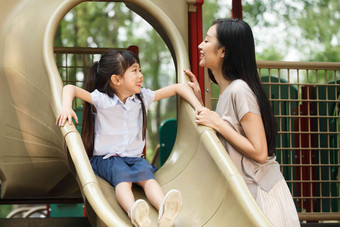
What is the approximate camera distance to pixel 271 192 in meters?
3.02

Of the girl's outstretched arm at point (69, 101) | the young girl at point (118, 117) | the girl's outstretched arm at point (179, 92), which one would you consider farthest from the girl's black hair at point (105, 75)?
the girl's outstretched arm at point (179, 92)

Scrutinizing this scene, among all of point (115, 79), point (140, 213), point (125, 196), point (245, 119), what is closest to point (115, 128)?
point (115, 79)

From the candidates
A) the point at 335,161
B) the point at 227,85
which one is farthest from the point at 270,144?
the point at 335,161

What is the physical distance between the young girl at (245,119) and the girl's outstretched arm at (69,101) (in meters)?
0.68

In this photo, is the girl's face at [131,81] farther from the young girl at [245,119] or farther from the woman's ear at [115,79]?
the young girl at [245,119]

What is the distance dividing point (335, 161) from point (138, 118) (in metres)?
2.05

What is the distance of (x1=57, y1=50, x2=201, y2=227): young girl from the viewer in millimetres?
3297

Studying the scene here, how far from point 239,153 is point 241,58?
21.0 inches

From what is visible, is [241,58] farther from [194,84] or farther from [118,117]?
[118,117]

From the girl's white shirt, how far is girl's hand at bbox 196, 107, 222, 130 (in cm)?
43

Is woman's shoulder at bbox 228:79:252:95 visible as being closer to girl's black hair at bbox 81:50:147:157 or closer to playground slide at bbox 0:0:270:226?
playground slide at bbox 0:0:270:226

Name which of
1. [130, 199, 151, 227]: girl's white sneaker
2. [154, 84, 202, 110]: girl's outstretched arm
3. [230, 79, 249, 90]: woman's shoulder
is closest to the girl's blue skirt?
[154, 84, 202, 110]: girl's outstretched arm

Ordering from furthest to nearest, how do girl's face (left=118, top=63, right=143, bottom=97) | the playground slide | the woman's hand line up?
the woman's hand → girl's face (left=118, top=63, right=143, bottom=97) → the playground slide

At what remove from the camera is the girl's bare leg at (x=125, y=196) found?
307 cm
